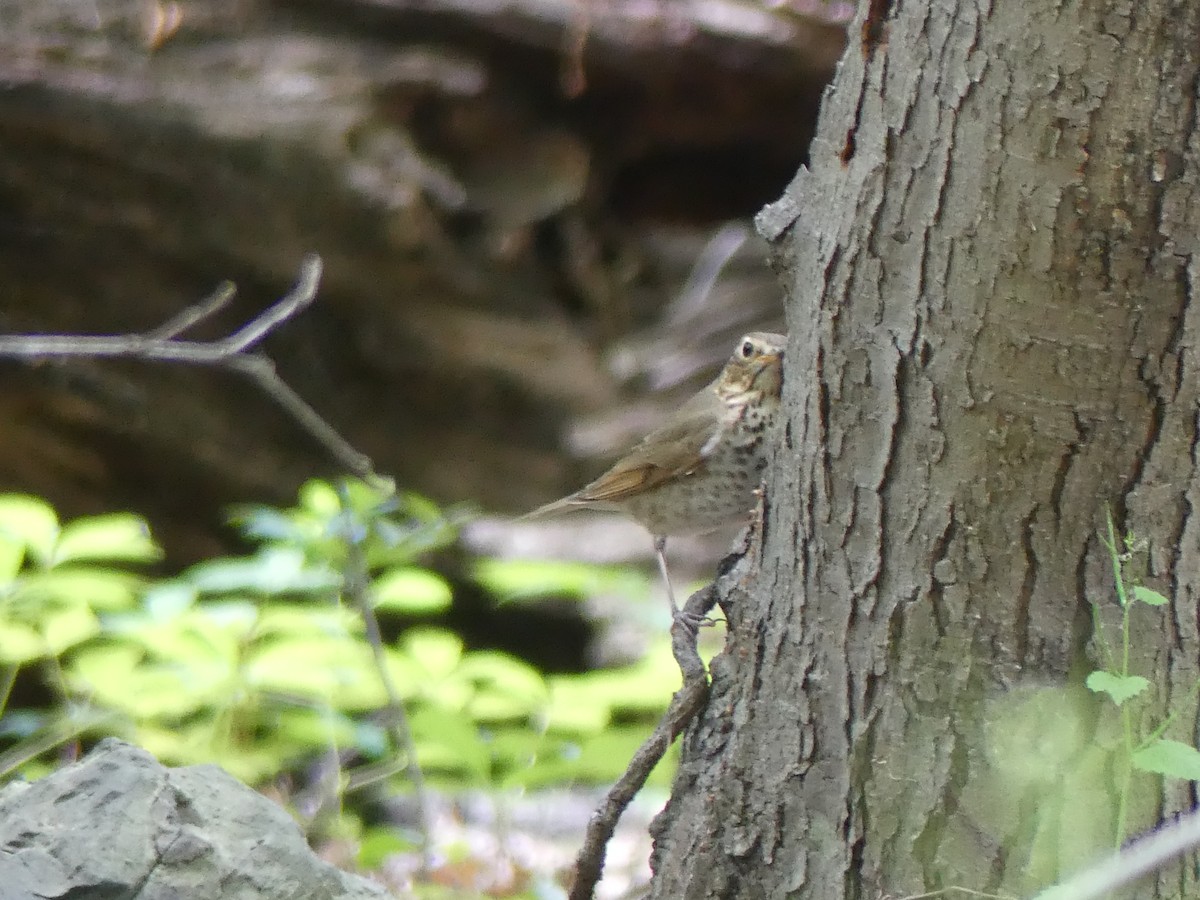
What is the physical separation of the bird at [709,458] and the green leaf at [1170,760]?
1.11m

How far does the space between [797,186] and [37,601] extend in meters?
1.81

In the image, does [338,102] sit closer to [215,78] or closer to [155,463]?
[215,78]

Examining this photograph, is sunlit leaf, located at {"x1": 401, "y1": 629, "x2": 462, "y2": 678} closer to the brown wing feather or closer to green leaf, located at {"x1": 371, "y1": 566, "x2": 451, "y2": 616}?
green leaf, located at {"x1": 371, "y1": 566, "x2": 451, "y2": 616}

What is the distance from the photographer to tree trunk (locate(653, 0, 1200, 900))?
1436 mm

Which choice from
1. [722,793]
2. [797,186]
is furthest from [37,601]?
[797,186]

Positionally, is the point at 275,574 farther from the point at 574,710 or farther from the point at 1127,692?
the point at 1127,692

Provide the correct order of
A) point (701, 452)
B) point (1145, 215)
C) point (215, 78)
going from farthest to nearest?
point (215, 78) → point (701, 452) → point (1145, 215)

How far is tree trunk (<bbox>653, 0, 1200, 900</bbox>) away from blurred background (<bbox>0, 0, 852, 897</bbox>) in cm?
283

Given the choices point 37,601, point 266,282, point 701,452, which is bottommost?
point 37,601

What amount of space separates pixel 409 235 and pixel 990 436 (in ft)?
10.1

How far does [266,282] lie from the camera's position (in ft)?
13.9

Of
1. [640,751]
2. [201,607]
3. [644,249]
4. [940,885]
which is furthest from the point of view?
[644,249]

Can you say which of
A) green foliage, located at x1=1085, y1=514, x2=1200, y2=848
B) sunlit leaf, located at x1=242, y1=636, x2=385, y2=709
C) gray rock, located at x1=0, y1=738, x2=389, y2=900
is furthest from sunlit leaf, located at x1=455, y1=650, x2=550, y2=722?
green foliage, located at x1=1085, y1=514, x2=1200, y2=848

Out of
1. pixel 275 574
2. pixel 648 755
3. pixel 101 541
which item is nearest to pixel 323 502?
pixel 275 574
